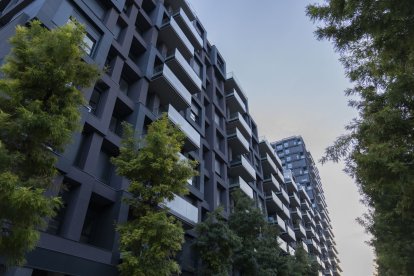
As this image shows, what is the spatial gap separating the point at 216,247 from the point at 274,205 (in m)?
24.5

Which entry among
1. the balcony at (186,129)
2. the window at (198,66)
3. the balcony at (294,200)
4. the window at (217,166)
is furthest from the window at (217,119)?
the balcony at (294,200)

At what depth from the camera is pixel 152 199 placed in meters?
12.4

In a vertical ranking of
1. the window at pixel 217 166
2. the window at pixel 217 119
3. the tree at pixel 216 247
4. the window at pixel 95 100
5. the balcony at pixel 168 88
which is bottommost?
the tree at pixel 216 247

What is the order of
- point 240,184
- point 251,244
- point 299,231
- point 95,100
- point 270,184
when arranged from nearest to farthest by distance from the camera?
point 95,100 → point 251,244 → point 240,184 → point 270,184 → point 299,231

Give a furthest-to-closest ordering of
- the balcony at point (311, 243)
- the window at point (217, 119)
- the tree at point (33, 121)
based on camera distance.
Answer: the balcony at point (311, 243) < the window at point (217, 119) < the tree at point (33, 121)

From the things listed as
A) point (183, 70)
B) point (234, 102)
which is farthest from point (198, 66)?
point (234, 102)

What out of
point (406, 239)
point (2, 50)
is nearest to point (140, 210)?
point (2, 50)

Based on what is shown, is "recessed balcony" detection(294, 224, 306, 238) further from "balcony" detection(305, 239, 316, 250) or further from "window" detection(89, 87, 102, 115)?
"window" detection(89, 87, 102, 115)

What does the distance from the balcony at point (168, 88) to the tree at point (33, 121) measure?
40.1ft

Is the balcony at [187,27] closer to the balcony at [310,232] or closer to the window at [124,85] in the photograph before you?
the window at [124,85]

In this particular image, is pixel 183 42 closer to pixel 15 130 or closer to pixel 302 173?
pixel 15 130

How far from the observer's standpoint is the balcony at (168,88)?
21453 mm

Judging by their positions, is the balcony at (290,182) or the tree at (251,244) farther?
the balcony at (290,182)

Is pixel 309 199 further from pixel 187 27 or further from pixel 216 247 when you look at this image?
pixel 216 247
